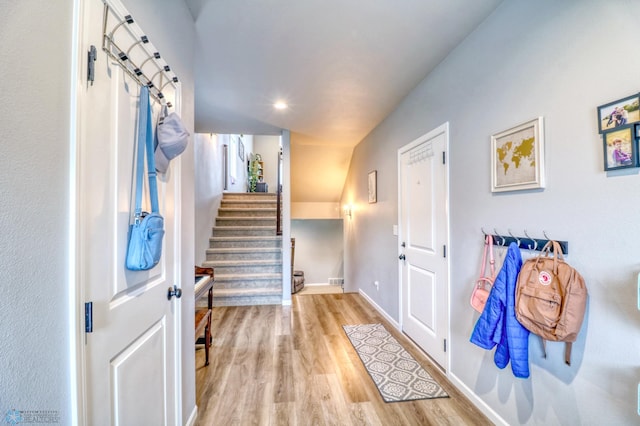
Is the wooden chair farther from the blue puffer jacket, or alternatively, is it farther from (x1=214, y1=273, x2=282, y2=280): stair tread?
the blue puffer jacket

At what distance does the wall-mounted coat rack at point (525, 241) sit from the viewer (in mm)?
1296

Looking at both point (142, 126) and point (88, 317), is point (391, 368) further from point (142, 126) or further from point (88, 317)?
point (142, 126)

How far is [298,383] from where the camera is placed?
2.14m

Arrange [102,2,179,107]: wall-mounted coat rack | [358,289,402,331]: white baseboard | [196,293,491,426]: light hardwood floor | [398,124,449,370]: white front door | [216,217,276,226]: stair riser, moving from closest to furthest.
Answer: [102,2,179,107]: wall-mounted coat rack → [196,293,491,426]: light hardwood floor → [398,124,449,370]: white front door → [358,289,402,331]: white baseboard → [216,217,276,226]: stair riser

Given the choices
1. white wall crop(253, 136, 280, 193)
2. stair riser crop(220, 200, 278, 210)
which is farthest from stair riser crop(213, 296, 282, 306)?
white wall crop(253, 136, 280, 193)

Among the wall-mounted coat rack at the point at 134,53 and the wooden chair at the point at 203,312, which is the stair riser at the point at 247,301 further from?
the wall-mounted coat rack at the point at 134,53

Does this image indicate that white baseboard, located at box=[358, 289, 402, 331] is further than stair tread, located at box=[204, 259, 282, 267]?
No

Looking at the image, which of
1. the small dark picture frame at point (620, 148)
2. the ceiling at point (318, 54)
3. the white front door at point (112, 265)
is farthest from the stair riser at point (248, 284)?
the small dark picture frame at point (620, 148)

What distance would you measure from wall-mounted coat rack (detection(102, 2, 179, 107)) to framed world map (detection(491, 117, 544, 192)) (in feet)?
6.00

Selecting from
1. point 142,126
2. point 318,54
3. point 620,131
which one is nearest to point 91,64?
point 142,126

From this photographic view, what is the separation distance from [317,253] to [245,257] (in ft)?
10.7

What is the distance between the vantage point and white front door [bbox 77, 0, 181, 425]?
0.82 m

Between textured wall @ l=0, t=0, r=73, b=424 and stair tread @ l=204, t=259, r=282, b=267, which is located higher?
textured wall @ l=0, t=0, r=73, b=424

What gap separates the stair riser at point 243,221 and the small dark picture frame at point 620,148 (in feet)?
15.3
